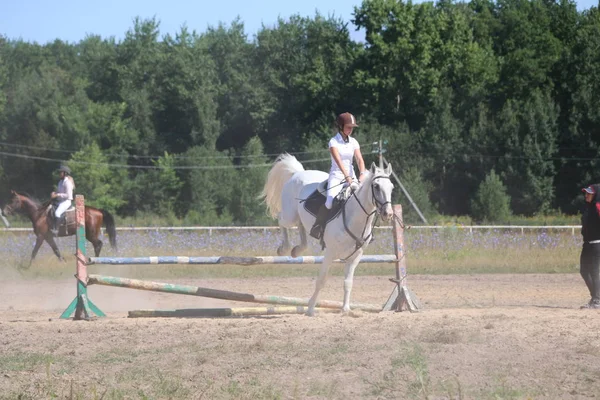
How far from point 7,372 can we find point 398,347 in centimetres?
403

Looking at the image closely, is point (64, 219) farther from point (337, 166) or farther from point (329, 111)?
point (329, 111)

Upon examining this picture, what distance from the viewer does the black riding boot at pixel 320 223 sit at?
39.6 feet

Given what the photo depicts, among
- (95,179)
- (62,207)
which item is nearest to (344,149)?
(62,207)

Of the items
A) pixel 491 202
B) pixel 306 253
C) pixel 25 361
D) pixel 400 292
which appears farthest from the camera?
pixel 491 202

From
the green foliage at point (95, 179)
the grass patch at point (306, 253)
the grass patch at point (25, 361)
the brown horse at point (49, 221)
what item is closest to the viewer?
the grass patch at point (25, 361)

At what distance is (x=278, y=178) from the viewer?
14.0 m

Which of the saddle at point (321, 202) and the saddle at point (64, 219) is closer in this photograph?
the saddle at point (321, 202)

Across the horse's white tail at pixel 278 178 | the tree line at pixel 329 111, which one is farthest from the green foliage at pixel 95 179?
the horse's white tail at pixel 278 178

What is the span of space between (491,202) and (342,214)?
38368 mm

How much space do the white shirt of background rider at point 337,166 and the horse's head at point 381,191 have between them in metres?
0.72

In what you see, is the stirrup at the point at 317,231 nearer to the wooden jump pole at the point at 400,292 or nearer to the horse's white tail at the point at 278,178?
the wooden jump pole at the point at 400,292

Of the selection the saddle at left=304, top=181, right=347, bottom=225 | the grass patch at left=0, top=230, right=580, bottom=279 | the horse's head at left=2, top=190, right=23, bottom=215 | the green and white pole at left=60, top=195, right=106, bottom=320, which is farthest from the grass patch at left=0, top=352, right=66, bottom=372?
the horse's head at left=2, top=190, right=23, bottom=215

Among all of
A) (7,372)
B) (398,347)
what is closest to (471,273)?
(398,347)

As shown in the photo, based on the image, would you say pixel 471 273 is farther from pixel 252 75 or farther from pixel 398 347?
pixel 252 75
